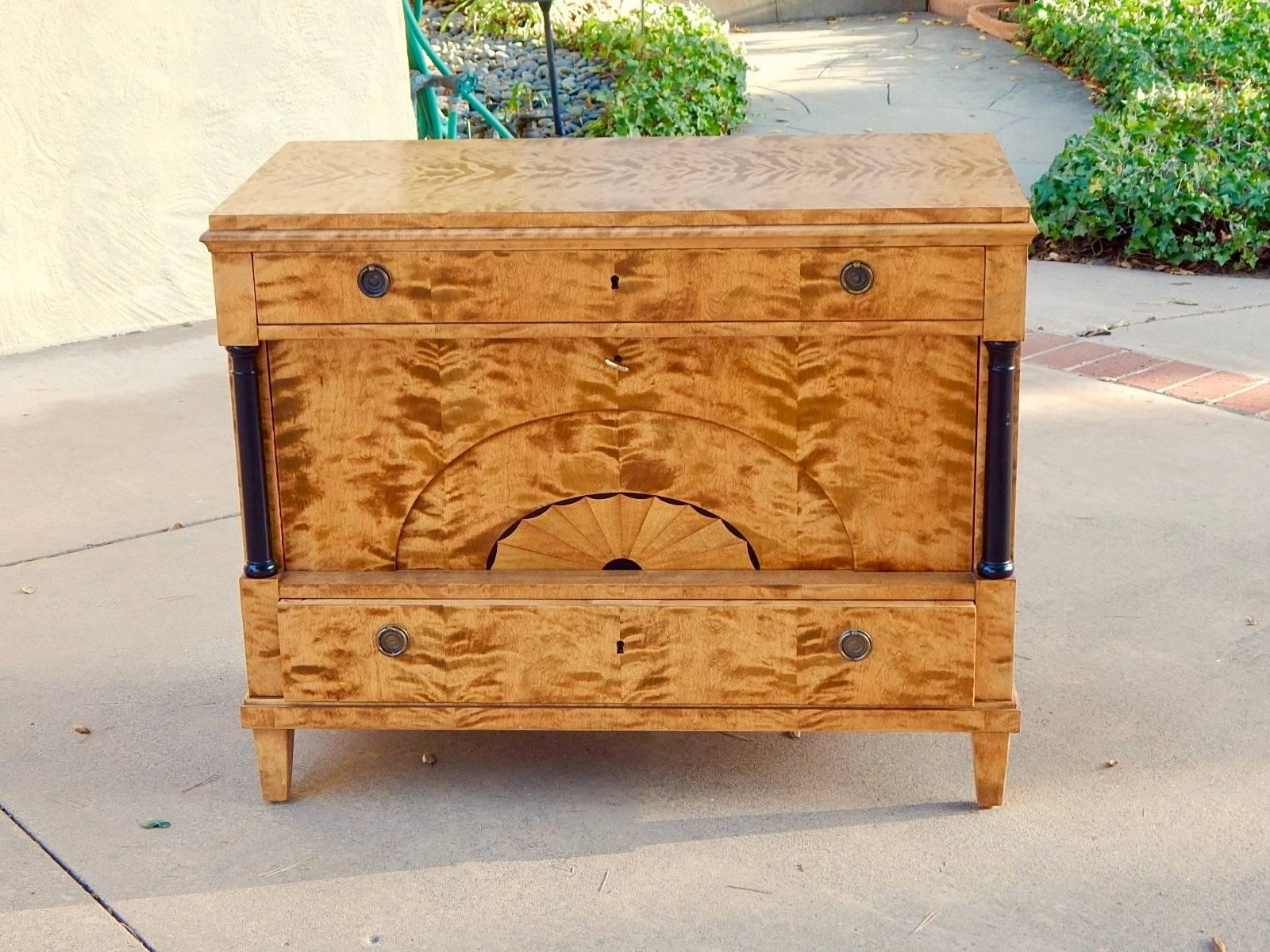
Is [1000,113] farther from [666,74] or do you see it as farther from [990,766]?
[990,766]

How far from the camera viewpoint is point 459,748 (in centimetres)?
269

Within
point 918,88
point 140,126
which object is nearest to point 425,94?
point 140,126

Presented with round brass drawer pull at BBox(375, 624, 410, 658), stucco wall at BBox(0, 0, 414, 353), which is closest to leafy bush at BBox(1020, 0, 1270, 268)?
stucco wall at BBox(0, 0, 414, 353)

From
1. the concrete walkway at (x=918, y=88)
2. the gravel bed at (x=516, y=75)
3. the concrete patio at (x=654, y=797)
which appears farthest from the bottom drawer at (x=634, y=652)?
the gravel bed at (x=516, y=75)

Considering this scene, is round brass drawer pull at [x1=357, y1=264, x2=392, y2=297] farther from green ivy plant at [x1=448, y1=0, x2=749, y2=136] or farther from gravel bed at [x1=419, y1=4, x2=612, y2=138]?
gravel bed at [x1=419, y1=4, x2=612, y2=138]

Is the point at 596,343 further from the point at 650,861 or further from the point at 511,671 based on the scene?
the point at 650,861

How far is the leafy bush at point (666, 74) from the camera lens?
24.3 feet

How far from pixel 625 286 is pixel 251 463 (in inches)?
25.0

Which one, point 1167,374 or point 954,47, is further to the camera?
point 954,47

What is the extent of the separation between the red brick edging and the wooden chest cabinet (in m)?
2.18

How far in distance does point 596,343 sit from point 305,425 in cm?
47

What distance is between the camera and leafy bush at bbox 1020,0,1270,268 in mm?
5672

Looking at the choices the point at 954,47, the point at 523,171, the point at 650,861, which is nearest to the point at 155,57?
the point at 523,171

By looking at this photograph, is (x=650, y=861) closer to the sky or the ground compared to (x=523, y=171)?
closer to the ground
